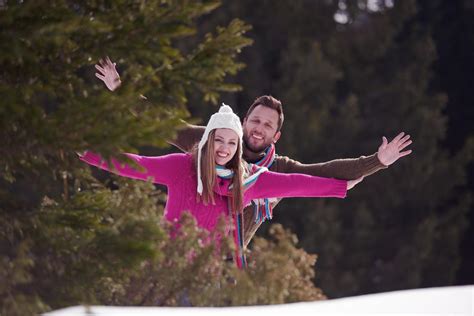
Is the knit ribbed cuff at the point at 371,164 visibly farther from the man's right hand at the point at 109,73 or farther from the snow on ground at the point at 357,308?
the man's right hand at the point at 109,73

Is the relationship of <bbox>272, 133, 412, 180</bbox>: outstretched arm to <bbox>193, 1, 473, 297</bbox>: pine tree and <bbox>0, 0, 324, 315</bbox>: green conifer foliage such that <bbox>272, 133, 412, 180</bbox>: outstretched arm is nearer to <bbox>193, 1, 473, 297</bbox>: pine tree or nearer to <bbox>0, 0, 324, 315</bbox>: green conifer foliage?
<bbox>0, 0, 324, 315</bbox>: green conifer foliage

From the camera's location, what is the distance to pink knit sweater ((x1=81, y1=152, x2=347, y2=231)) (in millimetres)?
5094

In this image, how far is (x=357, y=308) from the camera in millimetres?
4172

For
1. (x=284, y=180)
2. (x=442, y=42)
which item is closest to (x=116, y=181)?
(x=284, y=180)

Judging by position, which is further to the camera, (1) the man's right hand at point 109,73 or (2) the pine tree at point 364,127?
(2) the pine tree at point 364,127

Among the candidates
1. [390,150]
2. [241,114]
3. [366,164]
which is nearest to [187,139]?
[366,164]

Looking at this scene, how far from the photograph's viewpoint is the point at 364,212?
18688 millimetres

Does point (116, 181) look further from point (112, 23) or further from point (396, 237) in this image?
point (396, 237)

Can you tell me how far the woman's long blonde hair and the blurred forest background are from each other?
0.33 meters

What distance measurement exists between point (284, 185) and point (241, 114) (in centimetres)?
1435

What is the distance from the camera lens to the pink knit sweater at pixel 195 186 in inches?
201

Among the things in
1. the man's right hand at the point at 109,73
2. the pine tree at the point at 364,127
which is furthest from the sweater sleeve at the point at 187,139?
the pine tree at the point at 364,127

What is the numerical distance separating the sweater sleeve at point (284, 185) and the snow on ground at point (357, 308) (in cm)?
98

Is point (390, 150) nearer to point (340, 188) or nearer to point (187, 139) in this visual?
point (340, 188)
